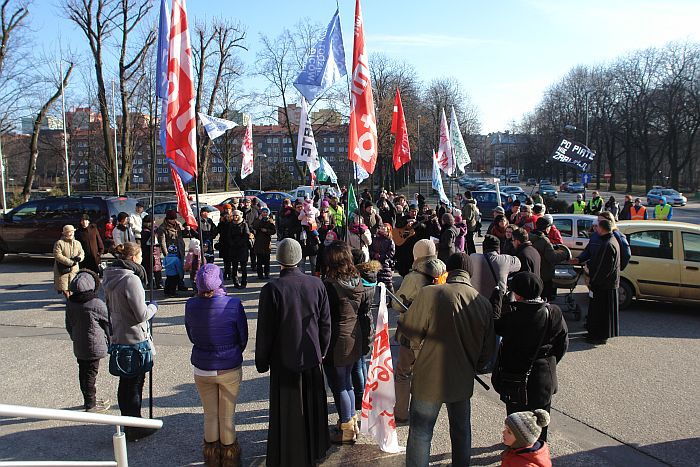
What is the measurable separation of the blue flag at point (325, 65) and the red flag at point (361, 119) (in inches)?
65.4

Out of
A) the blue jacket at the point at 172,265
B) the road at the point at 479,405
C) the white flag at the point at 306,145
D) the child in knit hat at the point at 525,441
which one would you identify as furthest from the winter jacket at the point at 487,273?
the white flag at the point at 306,145

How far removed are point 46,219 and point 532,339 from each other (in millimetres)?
15178

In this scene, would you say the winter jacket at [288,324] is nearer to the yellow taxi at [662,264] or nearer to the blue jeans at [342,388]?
the blue jeans at [342,388]

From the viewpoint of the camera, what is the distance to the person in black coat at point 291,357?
13.5ft

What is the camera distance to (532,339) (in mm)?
4219

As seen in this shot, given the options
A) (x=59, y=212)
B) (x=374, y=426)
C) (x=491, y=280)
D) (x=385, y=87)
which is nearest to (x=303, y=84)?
(x=491, y=280)

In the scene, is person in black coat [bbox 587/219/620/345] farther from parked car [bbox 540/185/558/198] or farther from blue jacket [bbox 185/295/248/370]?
parked car [bbox 540/185/558/198]

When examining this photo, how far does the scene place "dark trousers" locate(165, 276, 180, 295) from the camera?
11320 millimetres

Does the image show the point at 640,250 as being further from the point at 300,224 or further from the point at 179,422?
the point at 179,422

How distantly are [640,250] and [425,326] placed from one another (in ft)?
24.8

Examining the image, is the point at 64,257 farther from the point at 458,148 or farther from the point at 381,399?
the point at 458,148

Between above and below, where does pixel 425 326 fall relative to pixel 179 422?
above

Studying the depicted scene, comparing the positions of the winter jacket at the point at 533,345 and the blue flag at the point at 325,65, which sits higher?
the blue flag at the point at 325,65

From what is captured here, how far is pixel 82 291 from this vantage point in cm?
552
